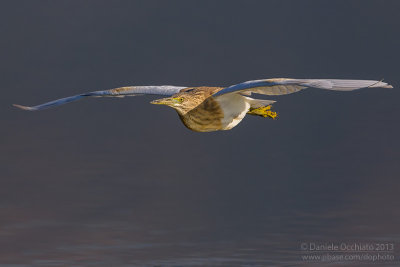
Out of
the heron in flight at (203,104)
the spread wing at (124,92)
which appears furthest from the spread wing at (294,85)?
the spread wing at (124,92)

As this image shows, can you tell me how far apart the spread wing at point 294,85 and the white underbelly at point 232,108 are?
946mm

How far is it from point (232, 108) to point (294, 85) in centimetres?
232

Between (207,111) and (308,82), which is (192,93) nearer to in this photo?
(207,111)

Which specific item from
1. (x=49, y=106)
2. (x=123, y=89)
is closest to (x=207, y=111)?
(x=123, y=89)

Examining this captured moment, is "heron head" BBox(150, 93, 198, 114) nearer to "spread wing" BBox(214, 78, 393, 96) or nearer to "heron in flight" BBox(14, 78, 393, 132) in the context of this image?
"heron in flight" BBox(14, 78, 393, 132)

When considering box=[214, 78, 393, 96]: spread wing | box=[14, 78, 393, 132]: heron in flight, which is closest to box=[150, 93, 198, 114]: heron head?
box=[14, 78, 393, 132]: heron in flight

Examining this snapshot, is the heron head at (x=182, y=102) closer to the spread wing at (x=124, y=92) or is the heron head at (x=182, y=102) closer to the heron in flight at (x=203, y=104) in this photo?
the heron in flight at (x=203, y=104)

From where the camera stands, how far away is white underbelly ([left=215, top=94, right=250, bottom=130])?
14523 mm

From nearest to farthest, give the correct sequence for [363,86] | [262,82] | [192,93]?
[363,86]
[262,82]
[192,93]

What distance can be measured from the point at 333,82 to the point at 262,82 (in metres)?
1.22

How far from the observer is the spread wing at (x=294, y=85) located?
38.3 feet

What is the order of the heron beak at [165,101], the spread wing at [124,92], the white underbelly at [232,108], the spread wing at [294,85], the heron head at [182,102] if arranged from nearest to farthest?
the spread wing at [294,85]
the heron beak at [165,101]
the heron head at [182,102]
the white underbelly at [232,108]
the spread wing at [124,92]

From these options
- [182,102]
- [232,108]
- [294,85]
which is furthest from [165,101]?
[294,85]

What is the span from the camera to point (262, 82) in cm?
1262
